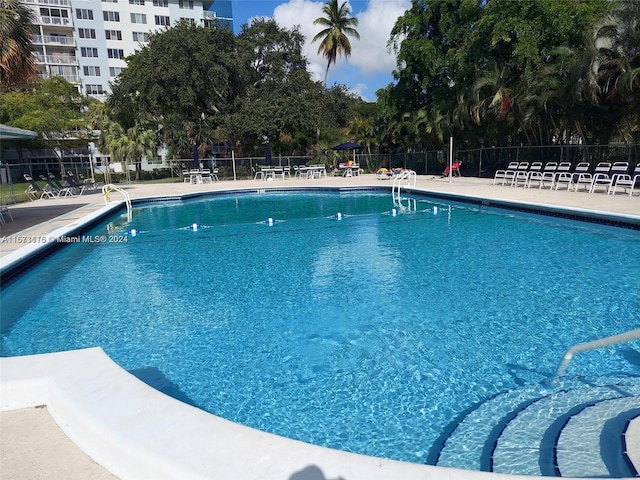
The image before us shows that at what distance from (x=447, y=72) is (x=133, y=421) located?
1032 inches

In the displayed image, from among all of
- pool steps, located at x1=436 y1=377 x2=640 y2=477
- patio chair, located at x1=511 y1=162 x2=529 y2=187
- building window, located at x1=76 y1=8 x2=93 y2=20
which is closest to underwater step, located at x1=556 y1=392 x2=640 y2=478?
pool steps, located at x1=436 y1=377 x2=640 y2=477

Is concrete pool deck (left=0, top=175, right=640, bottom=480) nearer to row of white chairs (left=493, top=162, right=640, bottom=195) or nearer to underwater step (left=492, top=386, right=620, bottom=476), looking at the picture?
underwater step (left=492, top=386, right=620, bottom=476)

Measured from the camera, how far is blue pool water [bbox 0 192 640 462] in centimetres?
374

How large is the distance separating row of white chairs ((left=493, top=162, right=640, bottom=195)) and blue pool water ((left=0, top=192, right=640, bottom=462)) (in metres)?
4.47

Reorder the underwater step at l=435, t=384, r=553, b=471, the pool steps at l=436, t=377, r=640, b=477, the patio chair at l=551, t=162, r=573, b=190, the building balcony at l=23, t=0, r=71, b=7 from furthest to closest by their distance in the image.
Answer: the building balcony at l=23, t=0, r=71, b=7 < the patio chair at l=551, t=162, r=573, b=190 < the underwater step at l=435, t=384, r=553, b=471 < the pool steps at l=436, t=377, r=640, b=477

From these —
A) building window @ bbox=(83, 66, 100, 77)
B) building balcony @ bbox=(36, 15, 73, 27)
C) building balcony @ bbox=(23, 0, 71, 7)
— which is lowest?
building window @ bbox=(83, 66, 100, 77)

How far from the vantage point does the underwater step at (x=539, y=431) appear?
2.72 meters

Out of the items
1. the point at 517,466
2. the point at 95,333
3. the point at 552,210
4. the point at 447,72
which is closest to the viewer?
the point at 517,466

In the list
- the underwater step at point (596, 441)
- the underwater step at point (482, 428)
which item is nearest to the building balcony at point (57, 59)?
the underwater step at point (482, 428)

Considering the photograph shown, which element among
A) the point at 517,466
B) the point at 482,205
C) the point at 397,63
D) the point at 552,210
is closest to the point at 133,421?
the point at 517,466

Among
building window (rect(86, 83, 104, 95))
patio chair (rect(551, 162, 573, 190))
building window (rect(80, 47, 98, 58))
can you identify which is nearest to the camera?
patio chair (rect(551, 162, 573, 190))

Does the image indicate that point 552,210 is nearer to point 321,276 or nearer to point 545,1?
point 321,276

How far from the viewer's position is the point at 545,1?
18016 millimetres

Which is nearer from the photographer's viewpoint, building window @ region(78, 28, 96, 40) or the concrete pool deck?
the concrete pool deck
